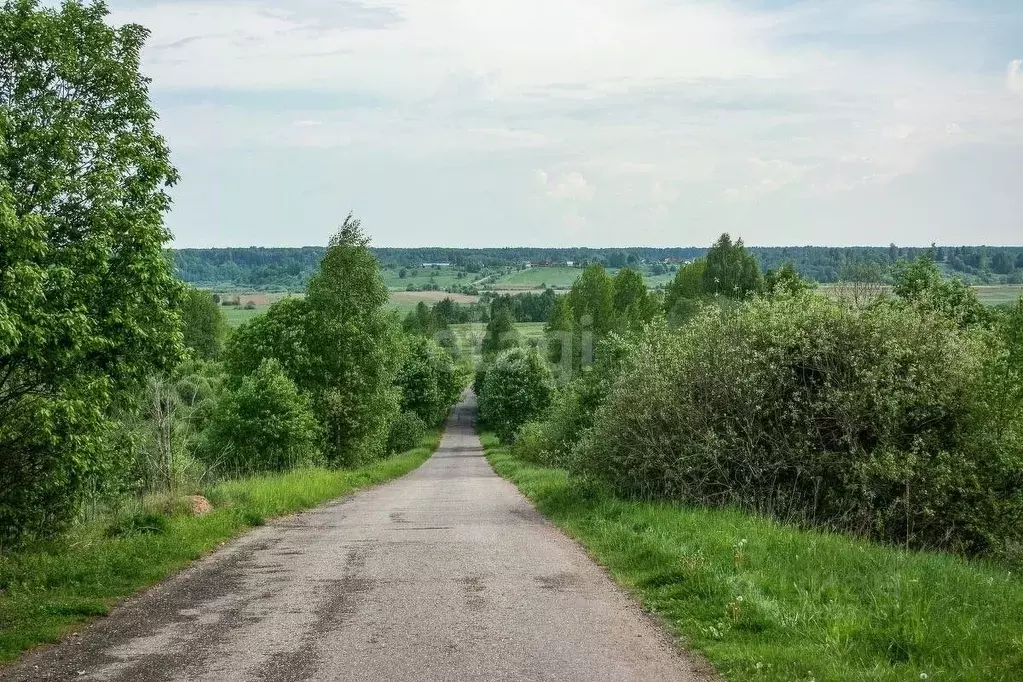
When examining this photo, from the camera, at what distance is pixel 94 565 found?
13070 millimetres

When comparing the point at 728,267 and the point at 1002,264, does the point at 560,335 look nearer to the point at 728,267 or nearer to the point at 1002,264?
the point at 728,267

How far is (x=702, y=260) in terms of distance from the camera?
102500mm

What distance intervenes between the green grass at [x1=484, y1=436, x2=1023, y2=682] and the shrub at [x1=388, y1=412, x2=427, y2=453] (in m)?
63.6

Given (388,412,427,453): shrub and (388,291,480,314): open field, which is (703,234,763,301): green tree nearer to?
(388,412,427,453): shrub

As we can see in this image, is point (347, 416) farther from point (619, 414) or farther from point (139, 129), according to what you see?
point (139, 129)

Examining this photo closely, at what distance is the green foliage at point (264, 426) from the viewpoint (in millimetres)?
37000

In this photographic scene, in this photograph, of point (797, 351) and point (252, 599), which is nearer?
point (252, 599)

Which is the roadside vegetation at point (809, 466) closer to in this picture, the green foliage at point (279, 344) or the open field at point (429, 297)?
the green foliage at point (279, 344)

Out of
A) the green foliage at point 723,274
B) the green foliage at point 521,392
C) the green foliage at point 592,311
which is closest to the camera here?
the green foliage at point 521,392

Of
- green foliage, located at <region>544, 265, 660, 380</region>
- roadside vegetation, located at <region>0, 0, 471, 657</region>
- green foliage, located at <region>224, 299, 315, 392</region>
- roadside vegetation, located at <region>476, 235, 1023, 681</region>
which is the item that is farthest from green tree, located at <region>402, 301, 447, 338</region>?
roadside vegetation, located at <region>0, 0, 471, 657</region>

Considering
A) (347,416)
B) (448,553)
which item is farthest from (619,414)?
(347,416)

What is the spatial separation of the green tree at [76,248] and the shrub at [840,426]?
31.3ft

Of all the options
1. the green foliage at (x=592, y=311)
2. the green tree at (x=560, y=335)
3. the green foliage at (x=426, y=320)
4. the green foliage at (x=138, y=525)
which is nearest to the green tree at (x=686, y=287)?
the green foliage at (x=592, y=311)

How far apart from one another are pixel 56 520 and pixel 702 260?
92113mm
